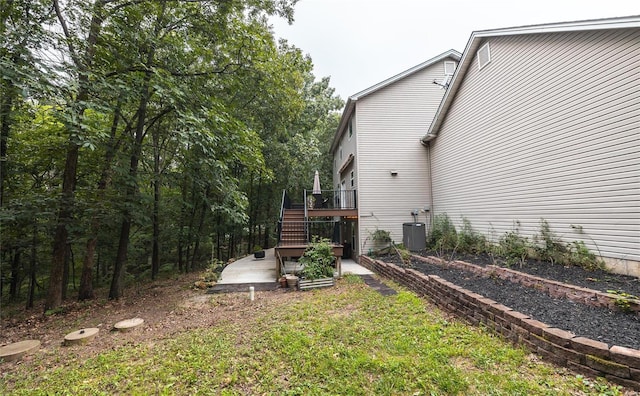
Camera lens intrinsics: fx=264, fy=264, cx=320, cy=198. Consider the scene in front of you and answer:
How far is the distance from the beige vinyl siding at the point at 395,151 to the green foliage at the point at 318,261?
329cm

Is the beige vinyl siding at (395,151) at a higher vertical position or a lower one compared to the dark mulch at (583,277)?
higher

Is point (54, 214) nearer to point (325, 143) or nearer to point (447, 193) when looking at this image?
point (447, 193)

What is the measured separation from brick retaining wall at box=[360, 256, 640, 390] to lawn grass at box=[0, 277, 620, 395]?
A: 0.41 ft

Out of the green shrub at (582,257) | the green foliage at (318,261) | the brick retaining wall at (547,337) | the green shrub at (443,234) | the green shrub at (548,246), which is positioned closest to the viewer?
the brick retaining wall at (547,337)

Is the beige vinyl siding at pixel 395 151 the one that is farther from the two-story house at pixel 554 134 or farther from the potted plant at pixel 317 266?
the potted plant at pixel 317 266

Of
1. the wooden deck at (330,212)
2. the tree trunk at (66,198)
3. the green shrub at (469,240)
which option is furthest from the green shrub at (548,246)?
the tree trunk at (66,198)

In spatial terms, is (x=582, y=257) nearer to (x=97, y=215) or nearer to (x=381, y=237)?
(x=381, y=237)

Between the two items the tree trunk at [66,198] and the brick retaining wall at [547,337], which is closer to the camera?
the brick retaining wall at [547,337]

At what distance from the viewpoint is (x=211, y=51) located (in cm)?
739

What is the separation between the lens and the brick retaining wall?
2.35 metres

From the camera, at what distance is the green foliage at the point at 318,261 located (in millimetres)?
7497

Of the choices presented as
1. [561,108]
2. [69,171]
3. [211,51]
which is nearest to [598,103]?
[561,108]

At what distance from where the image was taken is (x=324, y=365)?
302cm

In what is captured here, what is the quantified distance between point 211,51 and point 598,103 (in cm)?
908
